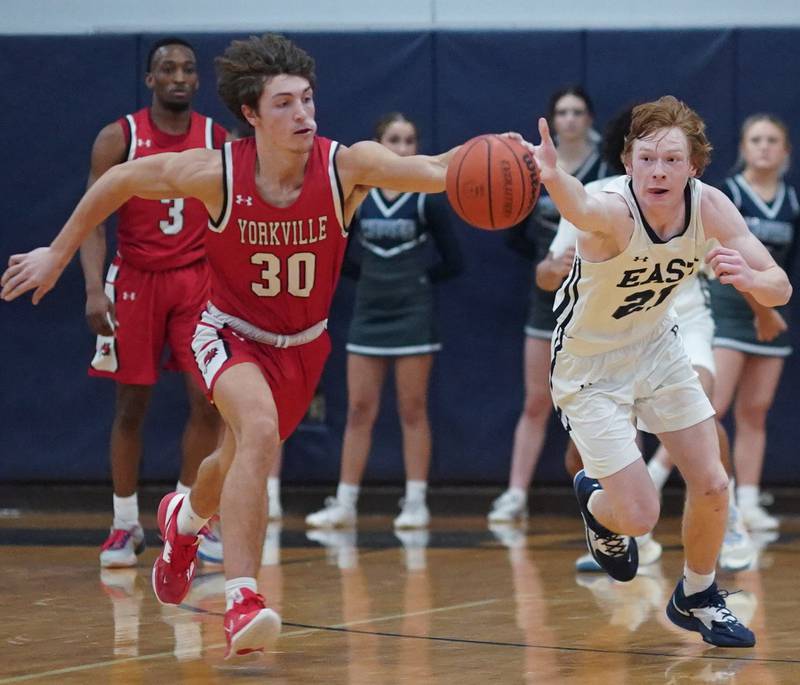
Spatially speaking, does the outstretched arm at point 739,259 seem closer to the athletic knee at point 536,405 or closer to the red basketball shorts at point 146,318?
the red basketball shorts at point 146,318

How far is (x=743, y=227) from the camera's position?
4785 millimetres

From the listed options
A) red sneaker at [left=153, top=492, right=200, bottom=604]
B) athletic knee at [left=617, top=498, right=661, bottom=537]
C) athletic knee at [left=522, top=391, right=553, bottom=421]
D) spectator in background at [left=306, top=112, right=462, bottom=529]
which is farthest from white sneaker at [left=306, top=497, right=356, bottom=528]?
athletic knee at [left=617, top=498, right=661, bottom=537]

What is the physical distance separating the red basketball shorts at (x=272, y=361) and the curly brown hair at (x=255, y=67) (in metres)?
0.75

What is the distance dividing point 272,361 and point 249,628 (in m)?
1.08

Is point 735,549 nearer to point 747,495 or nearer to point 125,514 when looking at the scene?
point 747,495

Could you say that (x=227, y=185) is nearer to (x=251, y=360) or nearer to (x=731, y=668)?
(x=251, y=360)

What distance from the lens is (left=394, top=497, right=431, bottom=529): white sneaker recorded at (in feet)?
27.2

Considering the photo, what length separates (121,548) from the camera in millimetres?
6609

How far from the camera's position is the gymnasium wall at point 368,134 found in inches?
351

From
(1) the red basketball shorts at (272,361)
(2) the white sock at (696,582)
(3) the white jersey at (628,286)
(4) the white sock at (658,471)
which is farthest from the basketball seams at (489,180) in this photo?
(4) the white sock at (658,471)

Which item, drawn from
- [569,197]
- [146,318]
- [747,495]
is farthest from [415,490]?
[569,197]

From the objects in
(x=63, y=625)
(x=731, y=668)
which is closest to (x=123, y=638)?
(x=63, y=625)

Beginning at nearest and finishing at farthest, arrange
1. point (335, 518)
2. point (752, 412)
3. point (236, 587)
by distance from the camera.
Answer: point (236, 587), point (752, 412), point (335, 518)

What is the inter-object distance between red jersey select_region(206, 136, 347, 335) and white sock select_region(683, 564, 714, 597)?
1.50 metres
